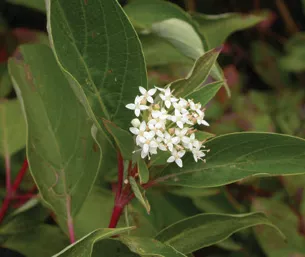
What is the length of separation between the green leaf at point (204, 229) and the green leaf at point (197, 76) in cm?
19

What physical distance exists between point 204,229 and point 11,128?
51cm

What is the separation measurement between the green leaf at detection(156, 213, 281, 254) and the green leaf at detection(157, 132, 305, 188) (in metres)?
0.08

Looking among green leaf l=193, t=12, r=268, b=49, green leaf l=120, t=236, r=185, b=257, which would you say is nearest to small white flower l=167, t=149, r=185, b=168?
green leaf l=120, t=236, r=185, b=257

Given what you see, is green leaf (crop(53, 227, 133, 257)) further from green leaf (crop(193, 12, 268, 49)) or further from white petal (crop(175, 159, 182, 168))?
green leaf (crop(193, 12, 268, 49))

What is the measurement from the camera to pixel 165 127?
0.63 metres

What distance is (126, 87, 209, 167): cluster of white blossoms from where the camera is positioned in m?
0.59

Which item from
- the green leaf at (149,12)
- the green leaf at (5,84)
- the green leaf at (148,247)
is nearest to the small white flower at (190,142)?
the green leaf at (148,247)

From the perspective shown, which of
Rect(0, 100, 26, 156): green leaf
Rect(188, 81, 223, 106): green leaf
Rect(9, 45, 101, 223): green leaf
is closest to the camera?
Rect(188, 81, 223, 106): green leaf

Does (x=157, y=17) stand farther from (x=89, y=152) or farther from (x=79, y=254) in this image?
(x=79, y=254)

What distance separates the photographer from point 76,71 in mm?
614

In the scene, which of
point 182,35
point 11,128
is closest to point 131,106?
point 182,35

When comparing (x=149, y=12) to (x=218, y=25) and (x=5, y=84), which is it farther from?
(x=5, y=84)

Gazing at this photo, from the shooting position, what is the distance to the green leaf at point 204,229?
682 millimetres

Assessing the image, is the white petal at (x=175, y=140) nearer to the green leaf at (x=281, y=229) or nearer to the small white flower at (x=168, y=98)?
the small white flower at (x=168, y=98)
